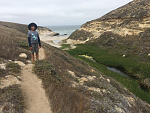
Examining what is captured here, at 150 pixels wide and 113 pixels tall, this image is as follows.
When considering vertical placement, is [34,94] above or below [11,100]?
below

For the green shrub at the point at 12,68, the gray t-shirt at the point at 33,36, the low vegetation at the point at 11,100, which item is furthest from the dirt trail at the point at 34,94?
the gray t-shirt at the point at 33,36

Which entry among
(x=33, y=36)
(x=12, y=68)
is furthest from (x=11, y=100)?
(x=33, y=36)

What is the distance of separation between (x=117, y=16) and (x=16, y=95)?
47683 millimetres

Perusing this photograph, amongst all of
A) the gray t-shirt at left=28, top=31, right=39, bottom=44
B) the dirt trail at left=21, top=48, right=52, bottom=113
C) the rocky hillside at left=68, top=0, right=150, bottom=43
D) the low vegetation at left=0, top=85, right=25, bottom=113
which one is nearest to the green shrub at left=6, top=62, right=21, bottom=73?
the dirt trail at left=21, top=48, right=52, bottom=113

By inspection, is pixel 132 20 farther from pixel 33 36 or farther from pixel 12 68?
pixel 12 68

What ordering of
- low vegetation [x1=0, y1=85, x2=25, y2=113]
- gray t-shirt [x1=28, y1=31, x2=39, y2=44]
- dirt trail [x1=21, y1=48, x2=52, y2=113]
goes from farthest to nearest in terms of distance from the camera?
gray t-shirt [x1=28, y1=31, x2=39, y2=44] → dirt trail [x1=21, y1=48, x2=52, y2=113] → low vegetation [x1=0, y1=85, x2=25, y2=113]

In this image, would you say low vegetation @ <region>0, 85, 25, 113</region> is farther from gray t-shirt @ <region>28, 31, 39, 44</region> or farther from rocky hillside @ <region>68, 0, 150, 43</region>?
rocky hillside @ <region>68, 0, 150, 43</region>

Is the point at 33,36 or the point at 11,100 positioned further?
the point at 33,36

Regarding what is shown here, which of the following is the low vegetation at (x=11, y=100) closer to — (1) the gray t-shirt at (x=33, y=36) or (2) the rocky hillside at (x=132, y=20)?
(1) the gray t-shirt at (x=33, y=36)

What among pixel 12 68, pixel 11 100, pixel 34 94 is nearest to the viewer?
pixel 11 100

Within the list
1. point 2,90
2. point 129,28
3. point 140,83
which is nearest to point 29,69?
point 2,90

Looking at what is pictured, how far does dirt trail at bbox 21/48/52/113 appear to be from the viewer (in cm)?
398

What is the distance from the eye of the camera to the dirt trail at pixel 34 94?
3.98 meters

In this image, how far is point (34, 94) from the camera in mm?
4641
